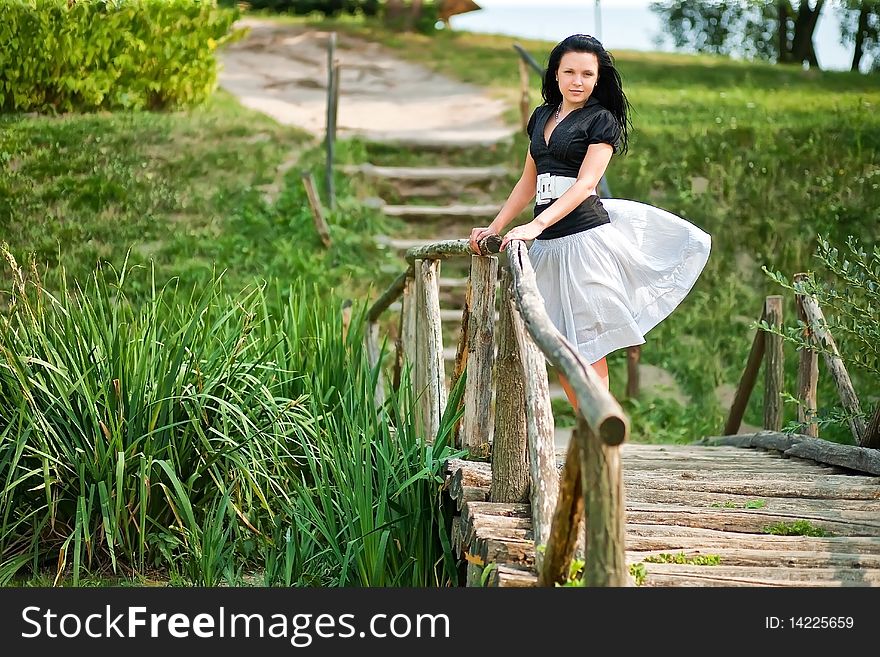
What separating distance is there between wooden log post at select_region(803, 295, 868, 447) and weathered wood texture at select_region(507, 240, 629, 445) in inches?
72.6

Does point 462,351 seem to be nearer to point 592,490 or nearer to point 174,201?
point 592,490

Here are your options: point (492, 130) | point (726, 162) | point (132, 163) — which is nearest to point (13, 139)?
point (132, 163)

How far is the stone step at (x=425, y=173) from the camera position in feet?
29.3

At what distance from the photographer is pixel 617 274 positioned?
3783 mm

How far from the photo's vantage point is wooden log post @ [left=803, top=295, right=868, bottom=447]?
464 cm

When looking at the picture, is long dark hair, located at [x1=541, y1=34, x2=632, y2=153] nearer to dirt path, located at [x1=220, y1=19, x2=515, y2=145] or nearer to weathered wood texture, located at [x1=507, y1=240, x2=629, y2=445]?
weathered wood texture, located at [x1=507, y1=240, x2=629, y2=445]

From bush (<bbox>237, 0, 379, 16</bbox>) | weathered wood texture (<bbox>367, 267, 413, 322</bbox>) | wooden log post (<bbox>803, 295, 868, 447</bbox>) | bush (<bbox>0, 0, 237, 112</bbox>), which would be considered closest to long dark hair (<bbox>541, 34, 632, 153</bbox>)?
wooden log post (<bbox>803, 295, 868, 447</bbox>)

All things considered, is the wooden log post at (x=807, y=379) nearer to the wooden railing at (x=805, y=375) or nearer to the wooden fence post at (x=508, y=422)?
the wooden railing at (x=805, y=375)

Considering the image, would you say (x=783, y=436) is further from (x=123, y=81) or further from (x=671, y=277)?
(x=123, y=81)

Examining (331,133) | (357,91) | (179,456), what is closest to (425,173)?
(331,133)

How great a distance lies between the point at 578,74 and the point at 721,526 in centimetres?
153

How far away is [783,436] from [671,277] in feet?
4.94

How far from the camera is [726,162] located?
8961 millimetres

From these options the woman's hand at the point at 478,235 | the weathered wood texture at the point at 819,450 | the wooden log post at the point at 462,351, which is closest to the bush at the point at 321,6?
the weathered wood texture at the point at 819,450
